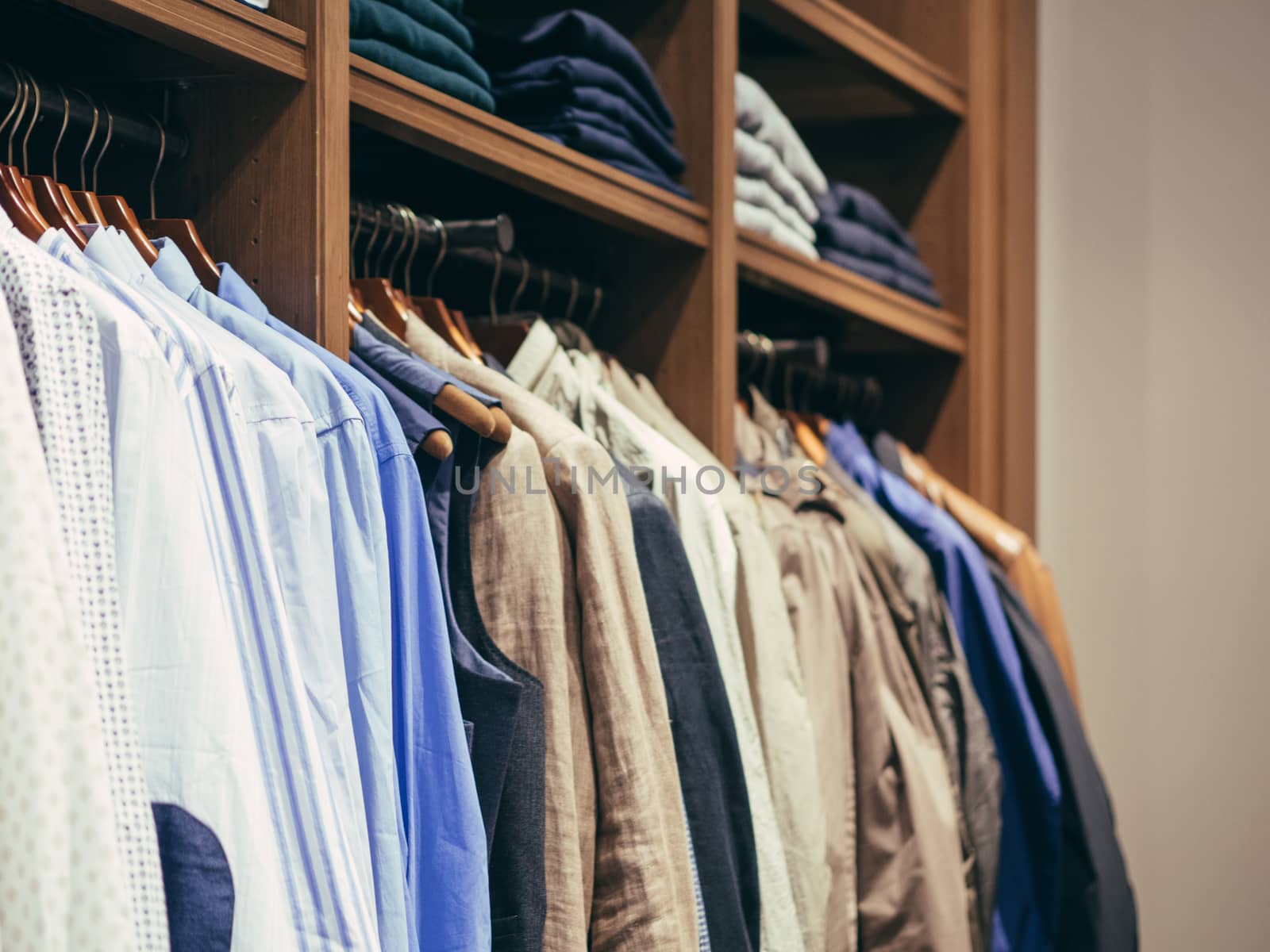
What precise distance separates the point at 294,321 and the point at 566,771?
1.43ft

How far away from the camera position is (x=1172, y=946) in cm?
253

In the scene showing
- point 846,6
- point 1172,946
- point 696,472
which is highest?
point 846,6

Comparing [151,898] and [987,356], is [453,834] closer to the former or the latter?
[151,898]

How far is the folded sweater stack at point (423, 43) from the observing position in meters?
1.36

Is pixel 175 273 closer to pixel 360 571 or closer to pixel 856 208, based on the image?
pixel 360 571

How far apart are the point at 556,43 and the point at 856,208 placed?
0.77 m

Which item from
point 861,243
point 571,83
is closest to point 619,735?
point 571,83

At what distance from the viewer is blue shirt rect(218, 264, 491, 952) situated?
1.10 m

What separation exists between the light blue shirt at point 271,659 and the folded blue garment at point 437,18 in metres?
0.53

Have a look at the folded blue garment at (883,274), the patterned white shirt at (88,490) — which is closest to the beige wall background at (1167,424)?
the folded blue garment at (883,274)

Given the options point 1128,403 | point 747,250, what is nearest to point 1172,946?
point 1128,403

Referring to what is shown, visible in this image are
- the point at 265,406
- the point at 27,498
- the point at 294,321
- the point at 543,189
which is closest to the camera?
the point at 27,498

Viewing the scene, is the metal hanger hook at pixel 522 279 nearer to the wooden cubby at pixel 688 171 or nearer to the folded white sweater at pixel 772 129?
the wooden cubby at pixel 688 171

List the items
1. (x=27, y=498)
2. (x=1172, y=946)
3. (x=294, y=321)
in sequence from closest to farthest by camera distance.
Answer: (x=27, y=498), (x=294, y=321), (x=1172, y=946)
